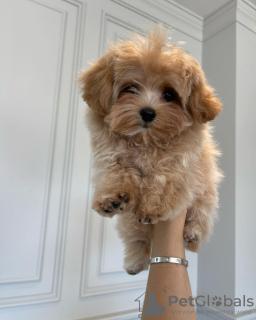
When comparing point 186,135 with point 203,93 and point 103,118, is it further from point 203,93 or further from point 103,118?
point 103,118

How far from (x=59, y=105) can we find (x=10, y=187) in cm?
69

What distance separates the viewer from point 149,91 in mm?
1070

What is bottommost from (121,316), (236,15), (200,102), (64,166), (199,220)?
(121,316)

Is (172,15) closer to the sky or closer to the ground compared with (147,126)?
closer to the sky

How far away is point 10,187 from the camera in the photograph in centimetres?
181

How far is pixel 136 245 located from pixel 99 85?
779 millimetres

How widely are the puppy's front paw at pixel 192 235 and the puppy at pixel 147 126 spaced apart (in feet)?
0.63

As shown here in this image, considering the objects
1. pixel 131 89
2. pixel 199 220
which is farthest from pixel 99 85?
pixel 199 220

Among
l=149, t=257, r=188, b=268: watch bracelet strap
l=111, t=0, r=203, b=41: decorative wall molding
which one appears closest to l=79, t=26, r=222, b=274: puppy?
l=149, t=257, r=188, b=268: watch bracelet strap

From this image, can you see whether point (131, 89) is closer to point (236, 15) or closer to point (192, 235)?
point (192, 235)

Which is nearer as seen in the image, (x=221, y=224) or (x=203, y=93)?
(x=203, y=93)

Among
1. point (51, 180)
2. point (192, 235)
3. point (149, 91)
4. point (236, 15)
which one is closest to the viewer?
point (149, 91)

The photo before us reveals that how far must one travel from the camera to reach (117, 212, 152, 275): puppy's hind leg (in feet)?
4.21

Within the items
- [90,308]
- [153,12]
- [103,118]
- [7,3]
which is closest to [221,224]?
[90,308]
